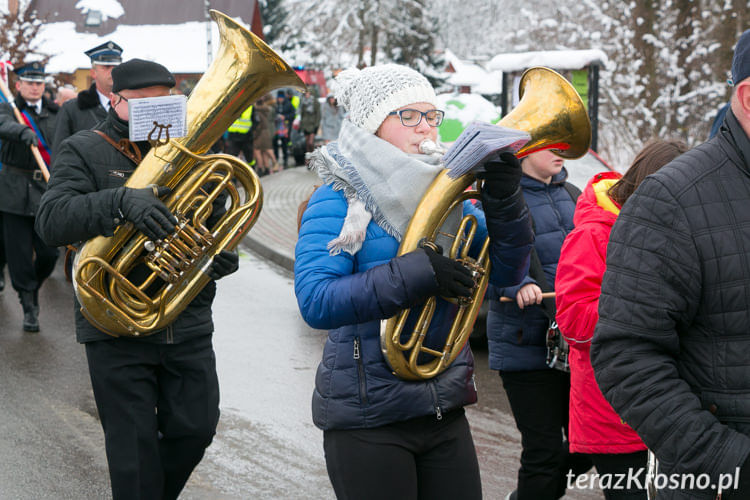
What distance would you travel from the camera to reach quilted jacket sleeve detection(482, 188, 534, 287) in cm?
280

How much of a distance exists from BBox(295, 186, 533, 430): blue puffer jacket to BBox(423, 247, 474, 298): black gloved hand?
27mm

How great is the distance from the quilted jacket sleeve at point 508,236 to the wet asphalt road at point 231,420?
1839mm

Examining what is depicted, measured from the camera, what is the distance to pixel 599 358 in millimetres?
2244

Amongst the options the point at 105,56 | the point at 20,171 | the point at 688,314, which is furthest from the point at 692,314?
the point at 20,171

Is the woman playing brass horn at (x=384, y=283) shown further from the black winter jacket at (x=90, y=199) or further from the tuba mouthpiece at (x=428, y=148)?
the black winter jacket at (x=90, y=199)

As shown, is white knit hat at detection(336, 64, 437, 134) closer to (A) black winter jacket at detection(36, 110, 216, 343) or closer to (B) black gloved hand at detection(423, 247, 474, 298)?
(B) black gloved hand at detection(423, 247, 474, 298)

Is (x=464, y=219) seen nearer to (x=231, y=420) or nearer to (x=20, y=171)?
(x=231, y=420)

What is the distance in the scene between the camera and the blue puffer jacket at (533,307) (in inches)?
151

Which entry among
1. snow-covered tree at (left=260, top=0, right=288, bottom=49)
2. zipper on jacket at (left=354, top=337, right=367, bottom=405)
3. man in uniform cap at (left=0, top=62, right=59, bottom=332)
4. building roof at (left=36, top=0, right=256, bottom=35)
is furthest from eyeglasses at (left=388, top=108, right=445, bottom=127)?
snow-covered tree at (left=260, top=0, right=288, bottom=49)

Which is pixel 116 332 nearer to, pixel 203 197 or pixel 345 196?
pixel 203 197

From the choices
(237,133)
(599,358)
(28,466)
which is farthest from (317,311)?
(237,133)

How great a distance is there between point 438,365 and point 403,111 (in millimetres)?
781

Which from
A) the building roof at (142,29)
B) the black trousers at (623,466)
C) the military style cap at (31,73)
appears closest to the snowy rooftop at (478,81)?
the building roof at (142,29)

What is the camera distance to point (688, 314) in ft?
7.11
